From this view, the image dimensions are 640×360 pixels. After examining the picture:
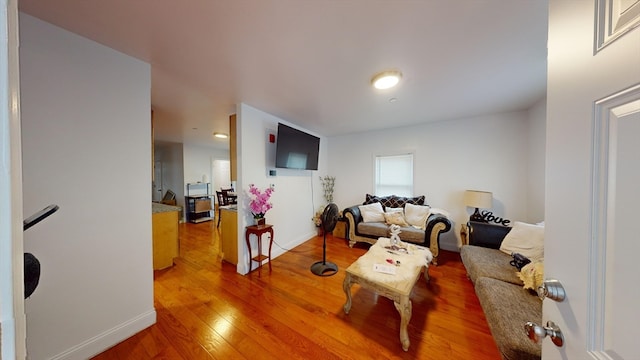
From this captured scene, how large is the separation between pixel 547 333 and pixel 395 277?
3.95ft

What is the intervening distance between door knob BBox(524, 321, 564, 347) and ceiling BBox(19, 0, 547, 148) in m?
1.60

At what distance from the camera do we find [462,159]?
341 centimetres

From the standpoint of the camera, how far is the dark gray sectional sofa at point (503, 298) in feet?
3.60

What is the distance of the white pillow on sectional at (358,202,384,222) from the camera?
3523 millimetres

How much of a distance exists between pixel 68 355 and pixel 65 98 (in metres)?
1.75

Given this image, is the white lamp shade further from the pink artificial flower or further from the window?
the pink artificial flower

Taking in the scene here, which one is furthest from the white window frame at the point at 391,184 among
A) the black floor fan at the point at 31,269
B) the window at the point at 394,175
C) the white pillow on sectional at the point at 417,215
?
the black floor fan at the point at 31,269

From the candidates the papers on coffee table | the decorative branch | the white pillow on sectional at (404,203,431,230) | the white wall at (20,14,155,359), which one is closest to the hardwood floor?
the white wall at (20,14,155,359)

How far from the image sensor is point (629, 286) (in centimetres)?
39

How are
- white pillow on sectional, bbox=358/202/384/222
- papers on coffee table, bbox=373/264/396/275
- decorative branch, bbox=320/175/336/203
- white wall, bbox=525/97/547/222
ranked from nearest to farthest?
papers on coffee table, bbox=373/264/396/275, white wall, bbox=525/97/547/222, white pillow on sectional, bbox=358/202/384/222, decorative branch, bbox=320/175/336/203

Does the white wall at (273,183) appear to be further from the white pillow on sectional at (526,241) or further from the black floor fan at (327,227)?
the white pillow on sectional at (526,241)

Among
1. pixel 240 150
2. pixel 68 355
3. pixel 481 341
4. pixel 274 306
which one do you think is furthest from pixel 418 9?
pixel 68 355

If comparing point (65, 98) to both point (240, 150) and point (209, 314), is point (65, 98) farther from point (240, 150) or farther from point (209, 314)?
point (209, 314)

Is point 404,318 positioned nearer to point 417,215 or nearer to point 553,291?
point 553,291
